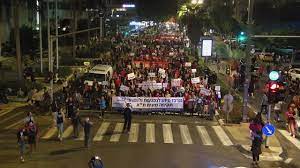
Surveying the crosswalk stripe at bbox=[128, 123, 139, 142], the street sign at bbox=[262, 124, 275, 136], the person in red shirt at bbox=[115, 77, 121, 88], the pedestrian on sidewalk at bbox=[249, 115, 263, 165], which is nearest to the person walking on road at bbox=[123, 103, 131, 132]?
the crosswalk stripe at bbox=[128, 123, 139, 142]

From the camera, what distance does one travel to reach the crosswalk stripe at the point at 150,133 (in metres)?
24.4

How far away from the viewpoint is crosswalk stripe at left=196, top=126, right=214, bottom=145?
24514mm

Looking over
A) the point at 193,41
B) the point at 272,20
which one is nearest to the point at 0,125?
the point at 193,41

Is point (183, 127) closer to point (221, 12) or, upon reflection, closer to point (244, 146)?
point (244, 146)

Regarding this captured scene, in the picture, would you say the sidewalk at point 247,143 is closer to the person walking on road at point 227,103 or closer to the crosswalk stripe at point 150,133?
the person walking on road at point 227,103

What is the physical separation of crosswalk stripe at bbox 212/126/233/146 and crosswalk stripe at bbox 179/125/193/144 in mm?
1522

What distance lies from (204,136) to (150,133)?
105 inches

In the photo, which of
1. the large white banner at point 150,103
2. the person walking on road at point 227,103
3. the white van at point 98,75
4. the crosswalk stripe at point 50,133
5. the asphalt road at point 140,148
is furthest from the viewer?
the white van at point 98,75

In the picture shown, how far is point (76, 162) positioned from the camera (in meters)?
20.0

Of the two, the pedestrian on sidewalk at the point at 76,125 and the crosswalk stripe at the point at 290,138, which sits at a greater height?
the pedestrian on sidewalk at the point at 76,125

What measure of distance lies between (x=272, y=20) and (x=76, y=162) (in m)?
69.9

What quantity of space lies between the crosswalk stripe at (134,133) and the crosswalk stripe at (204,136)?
3186 millimetres

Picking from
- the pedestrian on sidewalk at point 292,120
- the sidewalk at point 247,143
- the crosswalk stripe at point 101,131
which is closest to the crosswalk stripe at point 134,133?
the crosswalk stripe at point 101,131

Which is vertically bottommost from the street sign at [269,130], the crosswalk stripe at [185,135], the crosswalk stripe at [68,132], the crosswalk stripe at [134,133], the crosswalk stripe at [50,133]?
the crosswalk stripe at [185,135]
